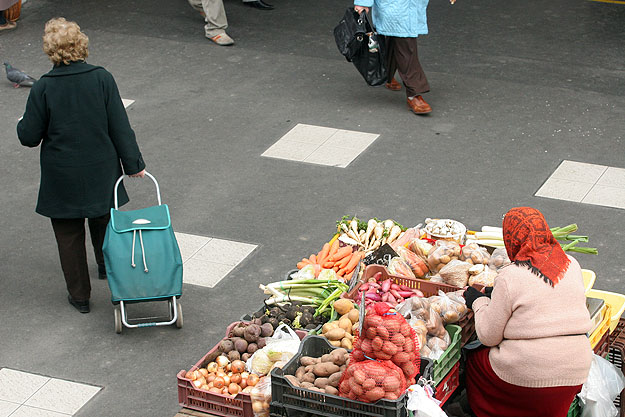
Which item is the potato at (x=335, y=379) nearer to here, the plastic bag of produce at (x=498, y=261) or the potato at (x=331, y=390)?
the potato at (x=331, y=390)

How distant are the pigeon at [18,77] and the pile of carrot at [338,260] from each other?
611 cm

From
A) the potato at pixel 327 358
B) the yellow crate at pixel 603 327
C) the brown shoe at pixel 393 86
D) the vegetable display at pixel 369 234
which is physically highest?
the potato at pixel 327 358

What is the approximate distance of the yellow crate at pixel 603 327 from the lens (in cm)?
501

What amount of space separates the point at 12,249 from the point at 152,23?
628cm

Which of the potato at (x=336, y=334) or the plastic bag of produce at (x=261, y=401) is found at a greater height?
the potato at (x=336, y=334)

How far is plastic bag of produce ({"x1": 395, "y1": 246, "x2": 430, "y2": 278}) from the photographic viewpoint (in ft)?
17.6

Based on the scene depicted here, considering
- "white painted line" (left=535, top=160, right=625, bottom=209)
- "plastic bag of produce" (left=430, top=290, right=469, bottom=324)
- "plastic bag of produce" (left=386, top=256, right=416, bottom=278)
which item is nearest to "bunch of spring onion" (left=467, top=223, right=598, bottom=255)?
"plastic bag of produce" (left=386, top=256, right=416, bottom=278)

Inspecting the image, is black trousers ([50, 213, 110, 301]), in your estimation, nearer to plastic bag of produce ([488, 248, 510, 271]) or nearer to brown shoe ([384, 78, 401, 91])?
plastic bag of produce ([488, 248, 510, 271])

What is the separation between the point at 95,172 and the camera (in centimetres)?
609

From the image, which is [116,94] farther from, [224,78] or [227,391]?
[224,78]

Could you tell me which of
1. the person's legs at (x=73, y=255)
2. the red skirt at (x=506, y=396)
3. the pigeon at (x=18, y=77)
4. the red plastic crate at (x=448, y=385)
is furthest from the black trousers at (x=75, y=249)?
the pigeon at (x=18, y=77)

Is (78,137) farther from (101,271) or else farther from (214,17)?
(214,17)

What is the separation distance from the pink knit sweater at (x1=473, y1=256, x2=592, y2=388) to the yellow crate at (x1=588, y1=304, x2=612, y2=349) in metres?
0.58

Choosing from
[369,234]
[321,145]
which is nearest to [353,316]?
[369,234]
